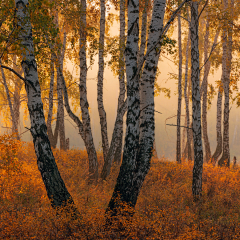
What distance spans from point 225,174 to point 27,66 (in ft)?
29.7

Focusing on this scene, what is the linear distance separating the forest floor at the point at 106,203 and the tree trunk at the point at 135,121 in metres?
0.66

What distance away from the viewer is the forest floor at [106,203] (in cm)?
444

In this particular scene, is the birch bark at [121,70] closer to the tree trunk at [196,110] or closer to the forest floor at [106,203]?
the forest floor at [106,203]

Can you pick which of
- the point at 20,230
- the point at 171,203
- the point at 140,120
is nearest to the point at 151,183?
the point at 171,203

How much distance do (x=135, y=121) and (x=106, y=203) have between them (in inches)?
120

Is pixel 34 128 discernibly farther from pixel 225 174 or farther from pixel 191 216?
pixel 225 174

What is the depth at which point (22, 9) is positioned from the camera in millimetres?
4977

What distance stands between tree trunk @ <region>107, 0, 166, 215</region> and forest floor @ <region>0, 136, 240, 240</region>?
2.18ft

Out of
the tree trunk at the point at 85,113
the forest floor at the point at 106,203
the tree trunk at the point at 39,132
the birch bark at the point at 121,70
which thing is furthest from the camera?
the birch bark at the point at 121,70

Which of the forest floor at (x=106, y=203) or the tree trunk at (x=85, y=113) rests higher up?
the tree trunk at (x=85, y=113)

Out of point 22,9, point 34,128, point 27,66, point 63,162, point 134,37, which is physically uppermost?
point 22,9

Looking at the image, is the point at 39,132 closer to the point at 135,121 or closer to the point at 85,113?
the point at 135,121

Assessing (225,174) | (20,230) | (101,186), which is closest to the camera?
(20,230)

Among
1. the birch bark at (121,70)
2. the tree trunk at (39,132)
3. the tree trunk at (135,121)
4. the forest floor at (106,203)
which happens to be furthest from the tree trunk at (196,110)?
the tree trunk at (39,132)
